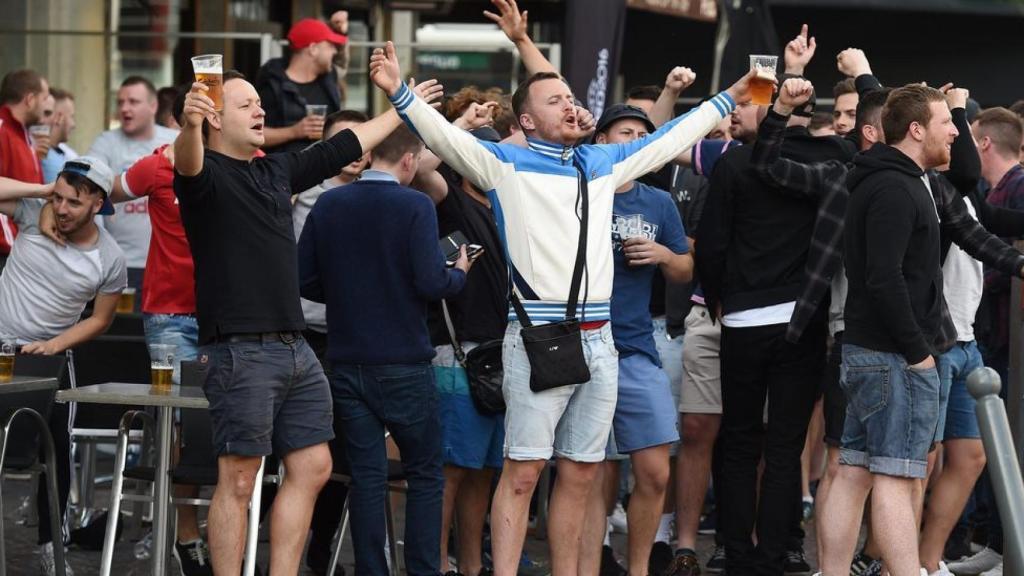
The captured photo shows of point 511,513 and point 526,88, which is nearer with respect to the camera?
point 511,513

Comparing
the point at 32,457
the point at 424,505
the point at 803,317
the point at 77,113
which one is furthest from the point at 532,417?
the point at 77,113

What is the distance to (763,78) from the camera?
21.2 ft

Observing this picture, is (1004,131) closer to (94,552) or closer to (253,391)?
(253,391)

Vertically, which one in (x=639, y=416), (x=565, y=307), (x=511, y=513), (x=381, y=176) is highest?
(x=381, y=176)

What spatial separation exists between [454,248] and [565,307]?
69cm

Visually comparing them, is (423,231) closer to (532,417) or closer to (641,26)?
(532,417)

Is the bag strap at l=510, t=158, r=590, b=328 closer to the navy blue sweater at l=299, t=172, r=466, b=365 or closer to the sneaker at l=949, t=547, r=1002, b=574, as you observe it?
the navy blue sweater at l=299, t=172, r=466, b=365

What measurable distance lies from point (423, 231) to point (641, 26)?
8.35m

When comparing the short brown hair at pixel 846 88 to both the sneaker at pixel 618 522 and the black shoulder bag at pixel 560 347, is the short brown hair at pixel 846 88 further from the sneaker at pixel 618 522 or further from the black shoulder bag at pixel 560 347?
the black shoulder bag at pixel 560 347

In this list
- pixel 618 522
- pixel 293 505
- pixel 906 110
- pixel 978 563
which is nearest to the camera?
pixel 293 505

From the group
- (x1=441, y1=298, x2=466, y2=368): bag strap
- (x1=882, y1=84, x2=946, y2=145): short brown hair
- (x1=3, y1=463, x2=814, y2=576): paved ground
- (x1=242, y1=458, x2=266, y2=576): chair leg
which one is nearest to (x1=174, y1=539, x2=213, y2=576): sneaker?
(x1=3, y1=463, x2=814, y2=576): paved ground

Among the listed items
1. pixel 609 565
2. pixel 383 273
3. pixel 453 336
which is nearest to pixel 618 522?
pixel 609 565

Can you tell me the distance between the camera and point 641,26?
1452cm

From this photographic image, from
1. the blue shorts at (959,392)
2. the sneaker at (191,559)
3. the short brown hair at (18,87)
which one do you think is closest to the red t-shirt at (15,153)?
the short brown hair at (18,87)
